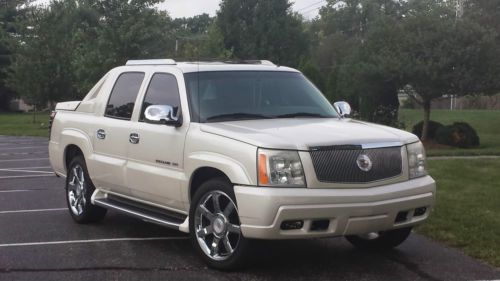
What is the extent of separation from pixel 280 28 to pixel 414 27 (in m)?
40.9

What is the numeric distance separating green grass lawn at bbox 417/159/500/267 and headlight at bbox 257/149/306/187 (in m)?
2.09

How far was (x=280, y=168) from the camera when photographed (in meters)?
5.70

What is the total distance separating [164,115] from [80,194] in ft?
8.15

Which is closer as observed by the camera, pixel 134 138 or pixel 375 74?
pixel 134 138

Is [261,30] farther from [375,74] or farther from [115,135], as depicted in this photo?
[115,135]

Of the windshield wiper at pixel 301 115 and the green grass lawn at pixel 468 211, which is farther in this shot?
the green grass lawn at pixel 468 211

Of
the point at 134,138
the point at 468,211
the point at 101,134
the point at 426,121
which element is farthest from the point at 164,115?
the point at 426,121

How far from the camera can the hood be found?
19.0ft

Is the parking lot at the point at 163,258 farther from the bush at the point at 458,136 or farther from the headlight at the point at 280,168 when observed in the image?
the bush at the point at 458,136

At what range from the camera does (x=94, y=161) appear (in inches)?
318

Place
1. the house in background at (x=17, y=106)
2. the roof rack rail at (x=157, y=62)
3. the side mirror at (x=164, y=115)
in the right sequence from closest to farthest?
the side mirror at (x=164, y=115) < the roof rack rail at (x=157, y=62) < the house in background at (x=17, y=106)

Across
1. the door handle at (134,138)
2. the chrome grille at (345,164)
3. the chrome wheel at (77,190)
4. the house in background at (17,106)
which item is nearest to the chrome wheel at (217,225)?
the chrome grille at (345,164)

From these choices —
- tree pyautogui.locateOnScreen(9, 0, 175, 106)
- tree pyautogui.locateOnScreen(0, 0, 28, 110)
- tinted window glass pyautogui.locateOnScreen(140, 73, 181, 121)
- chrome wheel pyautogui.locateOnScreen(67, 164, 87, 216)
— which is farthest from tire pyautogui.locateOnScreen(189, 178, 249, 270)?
tree pyautogui.locateOnScreen(0, 0, 28, 110)

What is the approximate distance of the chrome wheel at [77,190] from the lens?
8.53 meters
